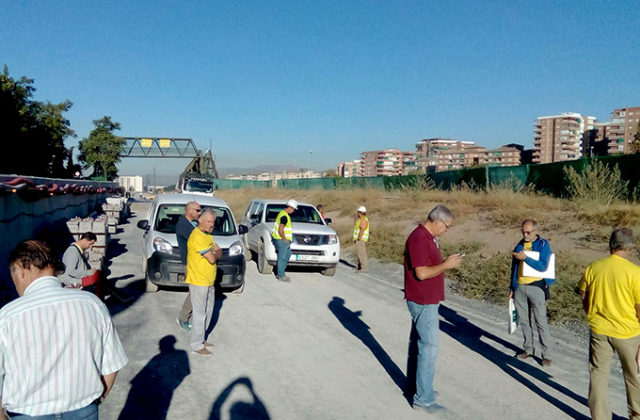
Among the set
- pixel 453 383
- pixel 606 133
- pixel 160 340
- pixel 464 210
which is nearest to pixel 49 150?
pixel 464 210

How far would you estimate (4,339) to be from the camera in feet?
8.13

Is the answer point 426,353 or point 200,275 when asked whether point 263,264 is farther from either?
point 426,353

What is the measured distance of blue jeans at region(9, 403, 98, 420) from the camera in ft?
8.27

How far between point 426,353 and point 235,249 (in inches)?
223

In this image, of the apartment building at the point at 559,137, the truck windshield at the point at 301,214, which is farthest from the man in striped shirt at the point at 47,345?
the apartment building at the point at 559,137

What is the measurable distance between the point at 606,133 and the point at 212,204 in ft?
530

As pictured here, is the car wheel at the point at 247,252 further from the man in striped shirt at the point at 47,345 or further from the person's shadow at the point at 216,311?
the man in striped shirt at the point at 47,345

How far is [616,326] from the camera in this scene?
451cm

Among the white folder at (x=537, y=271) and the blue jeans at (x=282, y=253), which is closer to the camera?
the white folder at (x=537, y=271)

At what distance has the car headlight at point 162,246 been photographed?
9633 millimetres

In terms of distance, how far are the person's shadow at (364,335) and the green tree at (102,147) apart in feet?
178

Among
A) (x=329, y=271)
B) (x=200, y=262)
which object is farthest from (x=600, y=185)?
(x=200, y=262)

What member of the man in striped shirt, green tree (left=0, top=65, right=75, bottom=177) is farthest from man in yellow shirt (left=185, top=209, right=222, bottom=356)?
green tree (left=0, top=65, right=75, bottom=177)

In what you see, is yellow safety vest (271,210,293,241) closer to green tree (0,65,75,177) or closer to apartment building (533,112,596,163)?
green tree (0,65,75,177)
